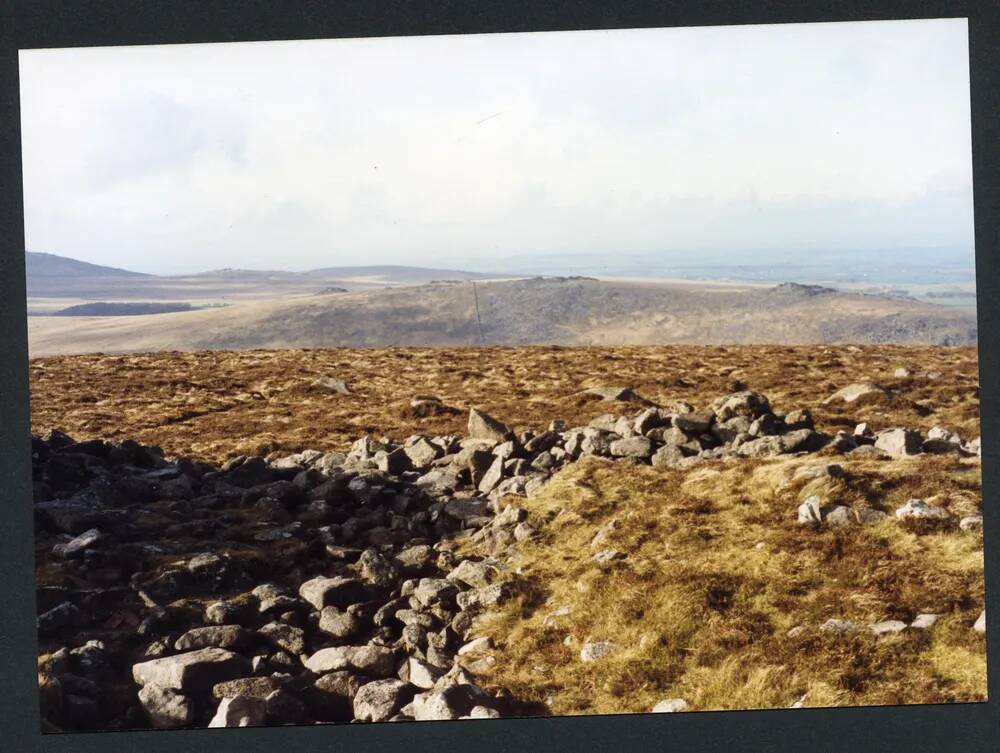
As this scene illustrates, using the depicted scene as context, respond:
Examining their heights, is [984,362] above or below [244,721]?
above

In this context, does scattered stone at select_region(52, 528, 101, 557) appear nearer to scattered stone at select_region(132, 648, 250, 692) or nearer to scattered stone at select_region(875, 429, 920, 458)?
scattered stone at select_region(132, 648, 250, 692)

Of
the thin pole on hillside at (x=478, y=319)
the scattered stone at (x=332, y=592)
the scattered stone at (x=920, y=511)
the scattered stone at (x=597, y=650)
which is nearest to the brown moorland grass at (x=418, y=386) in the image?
the thin pole on hillside at (x=478, y=319)

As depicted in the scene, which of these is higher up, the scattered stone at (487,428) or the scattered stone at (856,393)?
the scattered stone at (856,393)

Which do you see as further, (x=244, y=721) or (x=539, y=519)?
(x=539, y=519)

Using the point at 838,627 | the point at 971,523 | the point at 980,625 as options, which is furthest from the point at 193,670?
the point at 971,523

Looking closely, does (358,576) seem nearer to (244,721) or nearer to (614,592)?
(244,721)

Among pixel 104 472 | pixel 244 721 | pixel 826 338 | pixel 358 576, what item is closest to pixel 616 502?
Result: pixel 358 576

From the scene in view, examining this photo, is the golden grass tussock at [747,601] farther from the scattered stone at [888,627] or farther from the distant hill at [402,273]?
the distant hill at [402,273]
